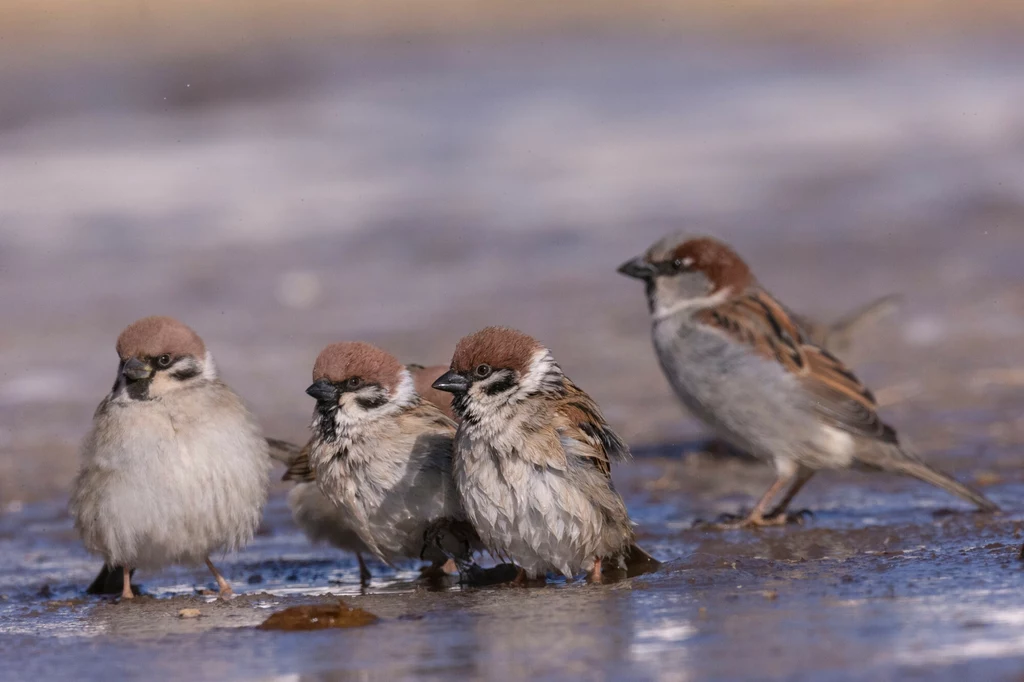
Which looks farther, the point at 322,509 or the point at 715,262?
the point at 715,262

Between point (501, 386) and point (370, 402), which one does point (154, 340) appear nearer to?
point (370, 402)

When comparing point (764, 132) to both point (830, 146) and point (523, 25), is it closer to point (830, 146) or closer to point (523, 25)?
point (830, 146)

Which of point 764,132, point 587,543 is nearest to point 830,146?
point 764,132

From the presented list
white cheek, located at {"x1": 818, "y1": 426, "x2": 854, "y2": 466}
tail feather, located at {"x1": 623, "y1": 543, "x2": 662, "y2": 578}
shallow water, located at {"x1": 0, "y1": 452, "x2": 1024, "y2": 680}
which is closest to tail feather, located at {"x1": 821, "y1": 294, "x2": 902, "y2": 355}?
white cheek, located at {"x1": 818, "y1": 426, "x2": 854, "y2": 466}

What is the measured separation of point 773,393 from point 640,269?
1.11m

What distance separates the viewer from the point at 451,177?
16594mm

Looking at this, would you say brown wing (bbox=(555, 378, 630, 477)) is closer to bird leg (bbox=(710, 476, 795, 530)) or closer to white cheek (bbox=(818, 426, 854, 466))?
bird leg (bbox=(710, 476, 795, 530))

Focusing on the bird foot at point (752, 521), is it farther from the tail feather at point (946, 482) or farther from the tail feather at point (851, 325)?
the tail feather at point (851, 325)

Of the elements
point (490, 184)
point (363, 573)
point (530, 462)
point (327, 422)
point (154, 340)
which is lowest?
point (363, 573)

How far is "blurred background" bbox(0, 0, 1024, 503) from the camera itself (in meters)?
10.1

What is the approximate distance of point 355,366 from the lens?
533 cm

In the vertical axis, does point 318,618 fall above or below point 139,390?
below

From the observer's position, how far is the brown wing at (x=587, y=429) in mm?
5051

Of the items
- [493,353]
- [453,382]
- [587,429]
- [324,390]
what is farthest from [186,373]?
[587,429]
